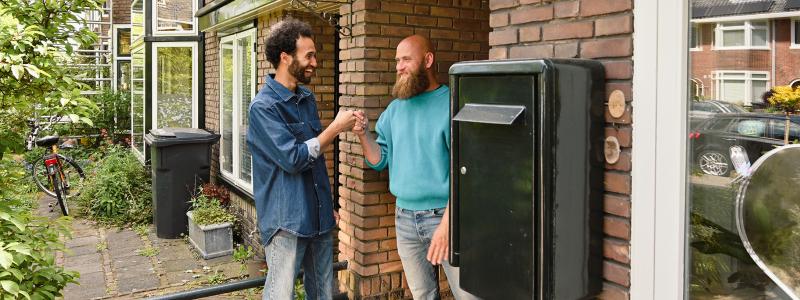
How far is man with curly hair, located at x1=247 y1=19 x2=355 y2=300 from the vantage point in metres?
3.09

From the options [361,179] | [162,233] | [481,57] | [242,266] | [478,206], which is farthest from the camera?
[162,233]

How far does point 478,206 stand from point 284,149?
112 cm

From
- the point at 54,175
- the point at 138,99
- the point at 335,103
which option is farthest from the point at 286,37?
the point at 138,99

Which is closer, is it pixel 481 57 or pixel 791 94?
pixel 791 94

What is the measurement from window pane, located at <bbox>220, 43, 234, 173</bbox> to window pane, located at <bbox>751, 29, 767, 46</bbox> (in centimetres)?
680

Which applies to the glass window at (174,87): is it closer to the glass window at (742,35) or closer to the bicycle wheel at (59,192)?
the bicycle wheel at (59,192)

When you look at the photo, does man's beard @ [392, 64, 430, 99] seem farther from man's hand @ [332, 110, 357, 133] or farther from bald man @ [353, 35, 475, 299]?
man's hand @ [332, 110, 357, 133]

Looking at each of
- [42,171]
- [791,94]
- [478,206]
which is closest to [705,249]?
[791,94]

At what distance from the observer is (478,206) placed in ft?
7.55

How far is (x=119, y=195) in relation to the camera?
8.91 m

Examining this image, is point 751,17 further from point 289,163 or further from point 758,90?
point 289,163

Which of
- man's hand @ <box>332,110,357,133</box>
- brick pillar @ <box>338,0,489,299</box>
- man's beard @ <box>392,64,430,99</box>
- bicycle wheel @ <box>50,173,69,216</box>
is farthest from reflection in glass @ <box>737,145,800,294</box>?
bicycle wheel @ <box>50,173,69,216</box>

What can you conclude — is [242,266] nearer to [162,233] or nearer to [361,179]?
[162,233]

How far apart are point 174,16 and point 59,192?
10.2 feet
